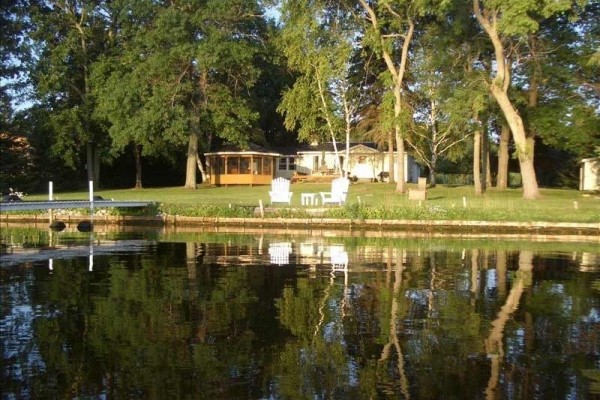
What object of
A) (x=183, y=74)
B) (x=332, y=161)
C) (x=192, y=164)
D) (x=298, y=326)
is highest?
(x=183, y=74)

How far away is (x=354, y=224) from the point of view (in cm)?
2602

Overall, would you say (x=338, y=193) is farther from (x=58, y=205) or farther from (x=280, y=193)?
(x=58, y=205)

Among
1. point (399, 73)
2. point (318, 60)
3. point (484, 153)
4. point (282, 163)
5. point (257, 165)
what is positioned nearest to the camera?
point (399, 73)

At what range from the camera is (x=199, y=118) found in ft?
150

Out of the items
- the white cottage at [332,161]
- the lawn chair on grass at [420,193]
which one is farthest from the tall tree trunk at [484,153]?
the white cottage at [332,161]

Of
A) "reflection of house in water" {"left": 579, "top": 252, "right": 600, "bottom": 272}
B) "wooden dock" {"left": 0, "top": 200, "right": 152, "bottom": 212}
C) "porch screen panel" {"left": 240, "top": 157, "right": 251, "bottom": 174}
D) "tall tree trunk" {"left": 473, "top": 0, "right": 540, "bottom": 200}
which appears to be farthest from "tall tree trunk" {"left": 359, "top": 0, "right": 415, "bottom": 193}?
"porch screen panel" {"left": 240, "top": 157, "right": 251, "bottom": 174}

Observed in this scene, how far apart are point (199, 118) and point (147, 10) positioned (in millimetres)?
7849

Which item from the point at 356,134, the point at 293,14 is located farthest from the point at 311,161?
the point at 293,14

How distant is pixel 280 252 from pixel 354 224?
8144 millimetres

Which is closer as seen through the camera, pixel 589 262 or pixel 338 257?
pixel 589 262

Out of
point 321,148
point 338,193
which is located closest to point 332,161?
point 321,148

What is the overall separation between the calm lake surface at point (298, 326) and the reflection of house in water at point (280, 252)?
10 cm

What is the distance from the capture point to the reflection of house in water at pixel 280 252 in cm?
1642

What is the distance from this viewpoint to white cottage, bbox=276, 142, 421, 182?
191 feet
